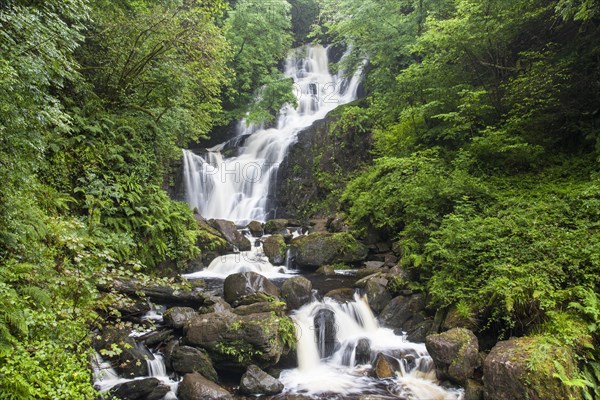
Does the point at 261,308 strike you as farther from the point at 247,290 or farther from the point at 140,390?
the point at 140,390

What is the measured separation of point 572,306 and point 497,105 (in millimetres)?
6920

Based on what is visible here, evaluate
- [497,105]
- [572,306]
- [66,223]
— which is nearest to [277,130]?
[497,105]

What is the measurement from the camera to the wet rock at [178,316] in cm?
665

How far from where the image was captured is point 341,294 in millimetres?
8453

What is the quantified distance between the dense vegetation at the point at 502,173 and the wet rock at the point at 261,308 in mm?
3109

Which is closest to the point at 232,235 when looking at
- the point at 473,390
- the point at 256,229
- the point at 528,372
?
Answer: the point at 256,229

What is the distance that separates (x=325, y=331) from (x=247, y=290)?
1965 millimetres

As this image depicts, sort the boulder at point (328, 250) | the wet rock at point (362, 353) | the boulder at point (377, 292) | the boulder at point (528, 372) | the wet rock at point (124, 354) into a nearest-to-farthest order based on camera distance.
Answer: the boulder at point (528, 372), the wet rock at point (124, 354), the wet rock at point (362, 353), the boulder at point (377, 292), the boulder at point (328, 250)

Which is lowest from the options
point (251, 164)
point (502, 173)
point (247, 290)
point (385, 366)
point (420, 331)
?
point (385, 366)

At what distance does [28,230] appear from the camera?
188 inches

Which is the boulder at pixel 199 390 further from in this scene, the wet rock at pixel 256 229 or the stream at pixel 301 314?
the wet rock at pixel 256 229

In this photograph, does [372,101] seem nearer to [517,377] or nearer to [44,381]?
[517,377]

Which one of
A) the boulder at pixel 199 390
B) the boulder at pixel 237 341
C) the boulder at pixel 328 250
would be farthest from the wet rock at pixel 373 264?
the boulder at pixel 199 390

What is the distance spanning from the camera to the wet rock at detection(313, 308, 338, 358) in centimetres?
711
